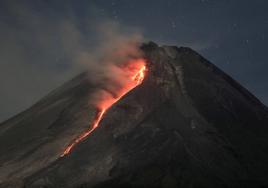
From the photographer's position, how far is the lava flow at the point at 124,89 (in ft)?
327

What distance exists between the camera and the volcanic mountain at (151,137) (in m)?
89.3

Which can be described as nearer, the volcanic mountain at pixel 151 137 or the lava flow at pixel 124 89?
the volcanic mountain at pixel 151 137

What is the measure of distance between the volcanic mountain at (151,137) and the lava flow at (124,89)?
118 centimetres

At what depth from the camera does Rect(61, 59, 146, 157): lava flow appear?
99588 mm

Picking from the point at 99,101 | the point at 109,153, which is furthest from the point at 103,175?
the point at 99,101

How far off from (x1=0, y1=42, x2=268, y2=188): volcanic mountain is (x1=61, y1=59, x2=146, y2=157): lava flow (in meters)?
1.18

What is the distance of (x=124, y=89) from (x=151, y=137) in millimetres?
28680

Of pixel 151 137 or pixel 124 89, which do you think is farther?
pixel 124 89

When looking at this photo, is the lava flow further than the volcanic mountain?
Yes

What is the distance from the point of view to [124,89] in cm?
12362

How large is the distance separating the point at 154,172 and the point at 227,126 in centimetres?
2442

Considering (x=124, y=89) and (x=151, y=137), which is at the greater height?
(x=124, y=89)

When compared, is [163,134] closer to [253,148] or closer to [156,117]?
[156,117]

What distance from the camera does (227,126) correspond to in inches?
4296
